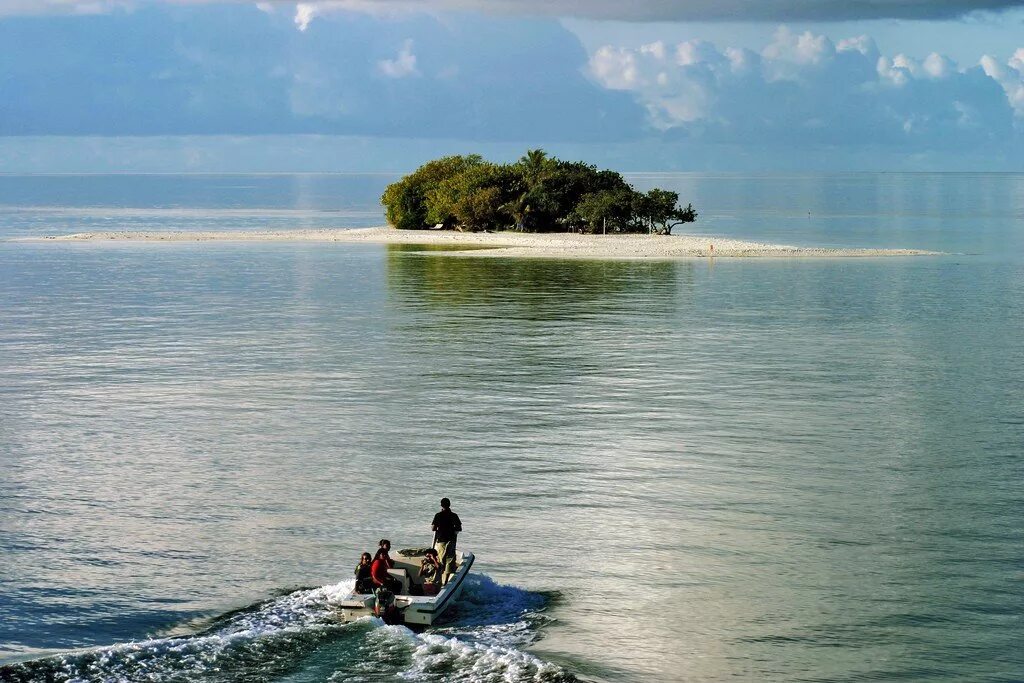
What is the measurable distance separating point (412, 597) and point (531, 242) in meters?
110

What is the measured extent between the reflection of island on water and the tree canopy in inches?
1138

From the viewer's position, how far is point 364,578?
2478 centimetres

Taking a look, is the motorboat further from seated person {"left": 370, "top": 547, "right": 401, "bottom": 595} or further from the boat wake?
the boat wake

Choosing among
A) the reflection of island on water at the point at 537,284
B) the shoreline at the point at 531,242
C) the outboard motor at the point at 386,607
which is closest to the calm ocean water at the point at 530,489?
the outboard motor at the point at 386,607

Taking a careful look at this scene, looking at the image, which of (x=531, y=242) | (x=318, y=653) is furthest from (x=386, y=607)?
(x=531, y=242)

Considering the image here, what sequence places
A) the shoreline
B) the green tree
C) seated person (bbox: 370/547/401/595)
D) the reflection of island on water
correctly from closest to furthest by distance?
seated person (bbox: 370/547/401/595), the reflection of island on water, the shoreline, the green tree

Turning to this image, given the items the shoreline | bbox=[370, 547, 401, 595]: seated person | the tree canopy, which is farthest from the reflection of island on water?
bbox=[370, 547, 401, 595]: seated person

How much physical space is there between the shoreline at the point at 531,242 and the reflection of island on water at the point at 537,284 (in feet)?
26.1

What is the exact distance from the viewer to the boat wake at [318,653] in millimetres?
22562

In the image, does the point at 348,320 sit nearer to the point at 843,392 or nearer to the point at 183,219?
the point at 843,392

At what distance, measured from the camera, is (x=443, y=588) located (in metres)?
25.3

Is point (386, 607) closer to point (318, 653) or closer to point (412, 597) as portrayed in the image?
point (412, 597)

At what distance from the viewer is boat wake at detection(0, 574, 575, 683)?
2256 cm

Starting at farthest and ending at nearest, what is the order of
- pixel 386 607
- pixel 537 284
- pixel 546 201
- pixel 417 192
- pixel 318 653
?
1. pixel 417 192
2. pixel 546 201
3. pixel 537 284
4. pixel 386 607
5. pixel 318 653
